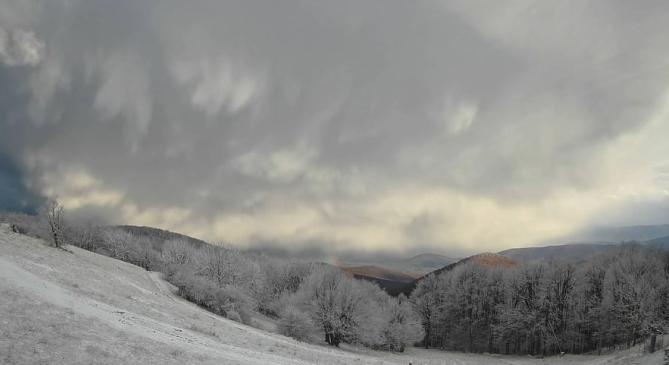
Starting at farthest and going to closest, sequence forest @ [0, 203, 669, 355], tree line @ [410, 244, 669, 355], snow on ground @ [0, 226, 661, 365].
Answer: tree line @ [410, 244, 669, 355] → forest @ [0, 203, 669, 355] → snow on ground @ [0, 226, 661, 365]

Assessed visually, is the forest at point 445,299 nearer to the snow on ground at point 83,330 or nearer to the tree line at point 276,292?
the tree line at point 276,292

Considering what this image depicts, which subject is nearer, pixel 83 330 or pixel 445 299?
pixel 83 330

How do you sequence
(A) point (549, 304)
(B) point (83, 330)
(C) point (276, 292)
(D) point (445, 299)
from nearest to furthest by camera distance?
(B) point (83, 330) → (A) point (549, 304) → (D) point (445, 299) → (C) point (276, 292)

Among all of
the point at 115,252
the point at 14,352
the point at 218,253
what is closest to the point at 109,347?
the point at 14,352

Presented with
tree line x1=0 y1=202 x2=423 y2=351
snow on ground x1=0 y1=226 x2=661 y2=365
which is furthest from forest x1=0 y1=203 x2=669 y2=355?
snow on ground x1=0 y1=226 x2=661 y2=365

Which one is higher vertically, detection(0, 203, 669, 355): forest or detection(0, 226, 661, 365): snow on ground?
detection(0, 226, 661, 365): snow on ground

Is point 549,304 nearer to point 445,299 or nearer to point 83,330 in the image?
point 445,299

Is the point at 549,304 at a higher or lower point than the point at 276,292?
higher

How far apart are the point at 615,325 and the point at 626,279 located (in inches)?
386

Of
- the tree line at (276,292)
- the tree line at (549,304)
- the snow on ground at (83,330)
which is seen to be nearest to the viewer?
the snow on ground at (83,330)

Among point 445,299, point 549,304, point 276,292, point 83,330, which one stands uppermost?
point 83,330

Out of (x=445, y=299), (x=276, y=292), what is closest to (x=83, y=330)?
(x=276, y=292)

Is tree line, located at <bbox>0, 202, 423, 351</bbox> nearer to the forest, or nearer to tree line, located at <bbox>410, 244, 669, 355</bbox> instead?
the forest

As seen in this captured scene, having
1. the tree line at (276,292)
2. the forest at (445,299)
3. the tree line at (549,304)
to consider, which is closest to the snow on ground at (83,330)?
the tree line at (276,292)
